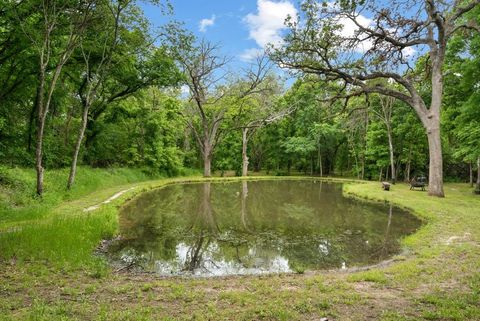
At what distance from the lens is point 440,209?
13602 mm

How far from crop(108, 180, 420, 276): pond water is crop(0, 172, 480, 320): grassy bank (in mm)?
908

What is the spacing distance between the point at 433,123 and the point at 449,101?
6605 mm

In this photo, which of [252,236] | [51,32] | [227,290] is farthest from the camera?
[51,32]

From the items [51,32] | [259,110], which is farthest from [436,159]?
[259,110]

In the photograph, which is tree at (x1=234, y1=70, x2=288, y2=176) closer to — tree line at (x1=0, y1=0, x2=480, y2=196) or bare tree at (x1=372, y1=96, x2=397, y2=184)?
tree line at (x1=0, y1=0, x2=480, y2=196)

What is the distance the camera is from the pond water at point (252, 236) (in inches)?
302

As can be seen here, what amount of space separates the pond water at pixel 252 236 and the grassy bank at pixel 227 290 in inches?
35.7

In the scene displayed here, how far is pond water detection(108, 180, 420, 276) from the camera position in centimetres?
767

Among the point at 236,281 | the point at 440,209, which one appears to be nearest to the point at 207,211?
the point at 236,281

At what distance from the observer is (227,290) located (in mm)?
5484

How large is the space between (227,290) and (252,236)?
477 cm

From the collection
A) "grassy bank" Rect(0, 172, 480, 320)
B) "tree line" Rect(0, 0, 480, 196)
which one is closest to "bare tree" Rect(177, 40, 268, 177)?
"tree line" Rect(0, 0, 480, 196)

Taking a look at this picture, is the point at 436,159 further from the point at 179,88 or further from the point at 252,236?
the point at 179,88

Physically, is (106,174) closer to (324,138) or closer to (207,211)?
(207,211)
